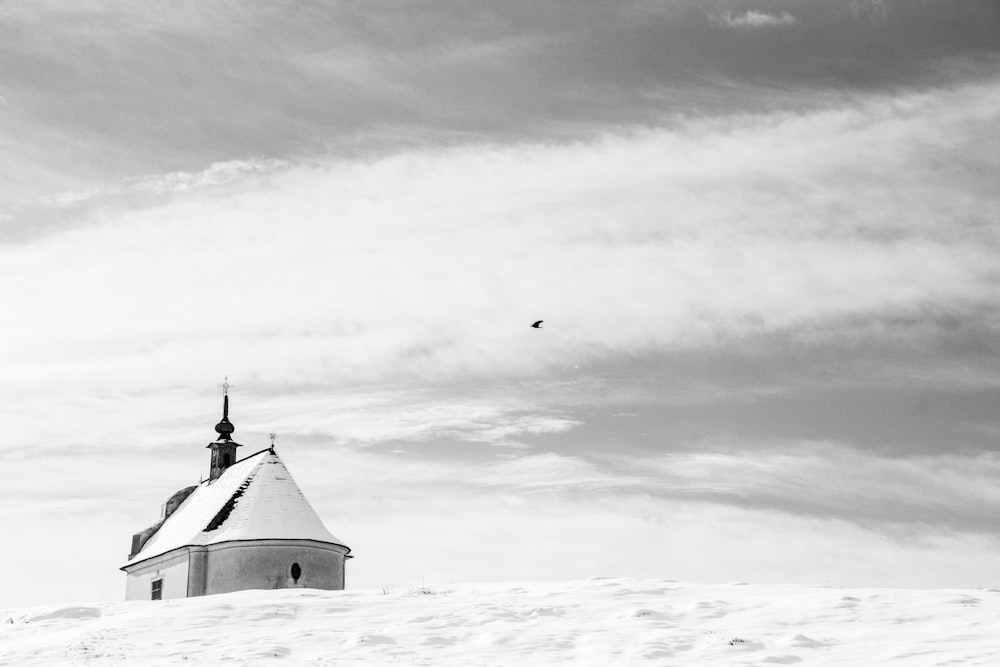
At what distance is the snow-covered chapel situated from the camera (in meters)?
42.1

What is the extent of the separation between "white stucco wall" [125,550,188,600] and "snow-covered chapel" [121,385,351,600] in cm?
4

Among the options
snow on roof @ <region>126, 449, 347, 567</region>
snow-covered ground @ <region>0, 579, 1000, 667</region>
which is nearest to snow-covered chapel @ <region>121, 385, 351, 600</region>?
snow on roof @ <region>126, 449, 347, 567</region>

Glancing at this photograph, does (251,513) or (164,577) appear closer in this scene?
(251,513)

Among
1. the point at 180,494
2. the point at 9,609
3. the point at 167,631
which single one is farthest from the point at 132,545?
the point at 167,631

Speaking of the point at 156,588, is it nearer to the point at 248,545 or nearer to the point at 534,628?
the point at 248,545

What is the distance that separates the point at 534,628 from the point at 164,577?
102 feet

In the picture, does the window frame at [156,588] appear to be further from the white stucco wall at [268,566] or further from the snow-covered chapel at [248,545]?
the white stucco wall at [268,566]

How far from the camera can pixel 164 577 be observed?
4575 centimetres

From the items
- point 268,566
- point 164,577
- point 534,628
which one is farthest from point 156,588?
point 534,628

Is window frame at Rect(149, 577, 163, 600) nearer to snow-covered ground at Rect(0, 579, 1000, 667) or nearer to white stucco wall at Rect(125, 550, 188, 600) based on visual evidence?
white stucco wall at Rect(125, 550, 188, 600)

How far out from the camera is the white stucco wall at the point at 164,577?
44.0 metres

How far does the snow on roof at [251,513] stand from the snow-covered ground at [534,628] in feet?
69.8

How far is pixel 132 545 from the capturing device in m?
51.7

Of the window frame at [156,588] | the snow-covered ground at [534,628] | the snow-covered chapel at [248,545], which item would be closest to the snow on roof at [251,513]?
the snow-covered chapel at [248,545]
